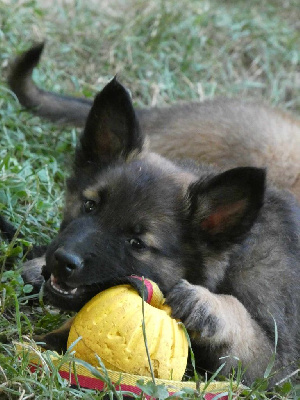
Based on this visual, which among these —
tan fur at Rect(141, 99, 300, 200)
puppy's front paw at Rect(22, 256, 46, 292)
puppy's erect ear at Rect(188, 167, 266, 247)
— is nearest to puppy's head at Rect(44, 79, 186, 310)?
puppy's erect ear at Rect(188, 167, 266, 247)

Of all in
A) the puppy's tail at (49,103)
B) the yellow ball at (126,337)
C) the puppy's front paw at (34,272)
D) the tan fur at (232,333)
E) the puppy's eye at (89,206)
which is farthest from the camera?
the puppy's tail at (49,103)

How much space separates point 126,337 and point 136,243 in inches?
23.3

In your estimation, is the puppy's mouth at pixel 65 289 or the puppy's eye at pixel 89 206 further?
the puppy's eye at pixel 89 206

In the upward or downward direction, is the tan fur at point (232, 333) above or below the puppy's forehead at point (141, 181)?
below

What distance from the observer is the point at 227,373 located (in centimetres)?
353

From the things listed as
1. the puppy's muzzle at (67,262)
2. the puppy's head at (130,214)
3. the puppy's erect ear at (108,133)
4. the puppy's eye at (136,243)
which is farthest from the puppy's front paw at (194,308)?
the puppy's erect ear at (108,133)

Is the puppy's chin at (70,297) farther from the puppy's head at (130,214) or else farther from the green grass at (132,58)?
the green grass at (132,58)

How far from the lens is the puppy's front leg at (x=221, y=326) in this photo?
10.8ft

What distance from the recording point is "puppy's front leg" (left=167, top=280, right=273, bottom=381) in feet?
10.8

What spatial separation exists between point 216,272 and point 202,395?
79 centimetres

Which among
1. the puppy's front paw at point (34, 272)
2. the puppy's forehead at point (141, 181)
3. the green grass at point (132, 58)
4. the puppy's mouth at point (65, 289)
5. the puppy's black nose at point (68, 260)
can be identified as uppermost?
the puppy's forehead at point (141, 181)

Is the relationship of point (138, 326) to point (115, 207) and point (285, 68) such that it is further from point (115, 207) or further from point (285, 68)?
point (285, 68)

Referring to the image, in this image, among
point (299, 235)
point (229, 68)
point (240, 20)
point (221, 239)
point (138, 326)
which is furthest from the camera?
point (240, 20)

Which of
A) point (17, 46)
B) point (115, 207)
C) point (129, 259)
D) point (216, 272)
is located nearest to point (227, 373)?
point (216, 272)
